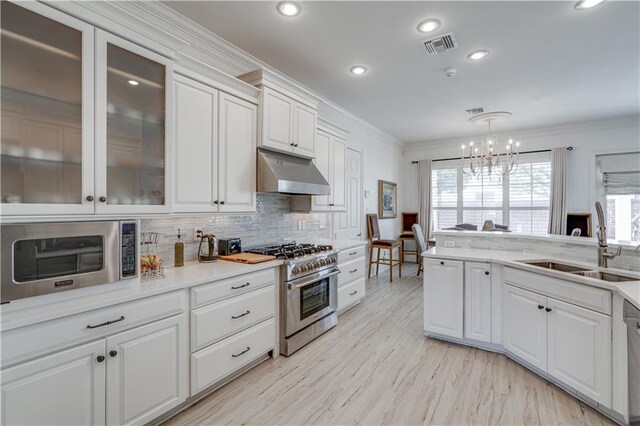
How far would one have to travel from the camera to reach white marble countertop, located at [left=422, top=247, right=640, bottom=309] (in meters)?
1.90

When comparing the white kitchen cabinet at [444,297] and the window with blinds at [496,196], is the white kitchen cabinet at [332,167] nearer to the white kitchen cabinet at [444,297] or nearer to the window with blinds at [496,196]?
the white kitchen cabinet at [444,297]

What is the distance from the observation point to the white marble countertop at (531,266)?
74.7 inches

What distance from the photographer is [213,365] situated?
2170 millimetres

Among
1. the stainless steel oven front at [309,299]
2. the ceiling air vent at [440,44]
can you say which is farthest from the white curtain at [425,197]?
the ceiling air vent at [440,44]

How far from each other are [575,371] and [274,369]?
227 centimetres

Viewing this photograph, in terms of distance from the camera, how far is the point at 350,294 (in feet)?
13.0

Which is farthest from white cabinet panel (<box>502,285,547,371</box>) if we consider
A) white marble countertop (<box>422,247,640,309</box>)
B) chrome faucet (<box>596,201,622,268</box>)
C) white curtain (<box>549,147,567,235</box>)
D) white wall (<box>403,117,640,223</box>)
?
white wall (<box>403,117,640,223</box>)

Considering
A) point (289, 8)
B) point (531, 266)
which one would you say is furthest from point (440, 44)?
point (531, 266)

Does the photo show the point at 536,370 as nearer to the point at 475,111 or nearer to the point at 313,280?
the point at 313,280

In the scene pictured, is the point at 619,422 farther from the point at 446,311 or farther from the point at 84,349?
the point at 84,349

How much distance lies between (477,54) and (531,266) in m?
2.18

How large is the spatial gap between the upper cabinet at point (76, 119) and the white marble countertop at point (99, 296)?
433 millimetres

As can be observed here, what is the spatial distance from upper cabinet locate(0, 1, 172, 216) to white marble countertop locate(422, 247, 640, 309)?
2708 mm

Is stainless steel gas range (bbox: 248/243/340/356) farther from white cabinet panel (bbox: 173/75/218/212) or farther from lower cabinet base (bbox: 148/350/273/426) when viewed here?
white cabinet panel (bbox: 173/75/218/212)
